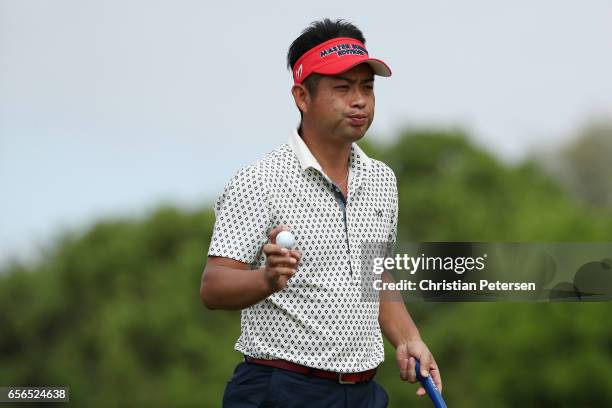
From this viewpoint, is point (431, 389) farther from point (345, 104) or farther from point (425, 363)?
point (345, 104)

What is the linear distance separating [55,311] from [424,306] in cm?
1320

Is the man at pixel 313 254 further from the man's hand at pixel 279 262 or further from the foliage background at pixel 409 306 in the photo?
the foliage background at pixel 409 306

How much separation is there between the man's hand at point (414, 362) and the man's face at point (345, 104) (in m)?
0.82

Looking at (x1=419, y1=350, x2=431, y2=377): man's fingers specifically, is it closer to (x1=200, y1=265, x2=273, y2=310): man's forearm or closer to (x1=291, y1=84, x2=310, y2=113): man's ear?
(x1=200, y1=265, x2=273, y2=310): man's forearm

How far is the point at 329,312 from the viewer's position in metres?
4.35

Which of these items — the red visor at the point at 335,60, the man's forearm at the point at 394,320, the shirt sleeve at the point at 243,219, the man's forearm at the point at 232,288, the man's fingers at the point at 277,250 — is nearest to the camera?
the man's fingers at the point at 277,250

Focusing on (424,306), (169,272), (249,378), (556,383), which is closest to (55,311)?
(169,272)

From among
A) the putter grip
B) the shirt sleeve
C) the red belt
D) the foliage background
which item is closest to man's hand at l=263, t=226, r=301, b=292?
the shirt sleeve

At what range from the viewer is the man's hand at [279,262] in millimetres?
3889

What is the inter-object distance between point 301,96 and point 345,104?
0.75 ft

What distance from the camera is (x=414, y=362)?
4.59 meters

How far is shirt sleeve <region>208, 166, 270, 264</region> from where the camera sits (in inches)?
168

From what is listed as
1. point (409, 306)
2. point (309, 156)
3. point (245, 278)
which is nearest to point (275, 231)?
point (245, 278)

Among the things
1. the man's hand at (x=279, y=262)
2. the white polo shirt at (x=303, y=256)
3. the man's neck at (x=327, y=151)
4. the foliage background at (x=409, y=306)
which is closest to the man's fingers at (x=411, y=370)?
the white polo shirt at (x=303, y=256)
